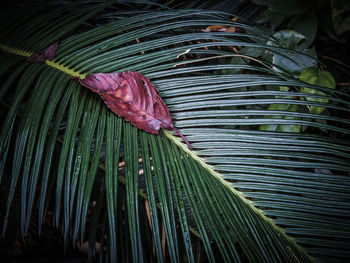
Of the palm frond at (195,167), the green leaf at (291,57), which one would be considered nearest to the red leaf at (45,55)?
the palm frond at (195,167)

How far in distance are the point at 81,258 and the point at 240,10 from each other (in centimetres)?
172

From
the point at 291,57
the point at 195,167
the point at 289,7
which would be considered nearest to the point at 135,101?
the point at 195,167

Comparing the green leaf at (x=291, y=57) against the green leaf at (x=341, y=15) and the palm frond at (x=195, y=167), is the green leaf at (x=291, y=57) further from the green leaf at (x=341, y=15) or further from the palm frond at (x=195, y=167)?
the palm frond at (x=195, y=167)

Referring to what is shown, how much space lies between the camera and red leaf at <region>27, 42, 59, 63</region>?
80 centimetres

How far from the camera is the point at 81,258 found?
1.39m

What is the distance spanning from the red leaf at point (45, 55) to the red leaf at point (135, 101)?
0.29 metres

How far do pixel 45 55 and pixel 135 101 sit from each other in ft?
1.44

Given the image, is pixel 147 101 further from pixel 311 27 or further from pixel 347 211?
pixel 311 27

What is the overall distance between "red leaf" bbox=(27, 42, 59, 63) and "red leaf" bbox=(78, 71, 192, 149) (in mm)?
285

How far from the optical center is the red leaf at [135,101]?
602 mm

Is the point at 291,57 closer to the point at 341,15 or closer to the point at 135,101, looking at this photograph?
the point at 341,15

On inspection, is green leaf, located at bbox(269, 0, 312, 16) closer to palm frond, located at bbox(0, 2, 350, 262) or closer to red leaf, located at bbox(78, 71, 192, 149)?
palm frond, located at bbox(0, 2, 350, 262)

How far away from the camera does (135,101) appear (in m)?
0.60

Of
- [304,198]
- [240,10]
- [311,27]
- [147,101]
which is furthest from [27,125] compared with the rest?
[240,10]
